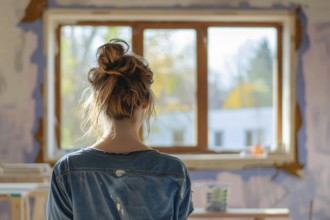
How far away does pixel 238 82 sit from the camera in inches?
175

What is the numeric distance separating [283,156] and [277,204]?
0.33 meters

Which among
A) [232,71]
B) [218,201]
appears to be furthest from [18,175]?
[232,71]

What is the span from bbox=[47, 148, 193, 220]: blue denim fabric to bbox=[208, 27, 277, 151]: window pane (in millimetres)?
2926

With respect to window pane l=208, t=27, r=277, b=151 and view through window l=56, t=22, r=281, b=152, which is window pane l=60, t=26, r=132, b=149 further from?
window pane l=208, t=27, r=277, b=151

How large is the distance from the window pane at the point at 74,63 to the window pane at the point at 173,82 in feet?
0.74

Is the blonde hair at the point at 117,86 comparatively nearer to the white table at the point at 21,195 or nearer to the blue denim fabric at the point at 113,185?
the blue denim fabric at the point at 113,185

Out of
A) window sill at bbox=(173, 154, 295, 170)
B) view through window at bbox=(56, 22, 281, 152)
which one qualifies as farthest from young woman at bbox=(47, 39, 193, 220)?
view through window at bbox=(56, 22, 281, 152)

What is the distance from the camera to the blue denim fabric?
1511 millimetres

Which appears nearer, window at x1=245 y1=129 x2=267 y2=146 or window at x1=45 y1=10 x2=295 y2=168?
window at x1=45 y1=10 x2=295 y2=168

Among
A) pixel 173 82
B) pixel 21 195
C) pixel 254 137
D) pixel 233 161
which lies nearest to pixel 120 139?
pixel 21 195

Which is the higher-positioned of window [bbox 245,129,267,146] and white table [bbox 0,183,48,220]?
window [bbox 245,129,267,146]

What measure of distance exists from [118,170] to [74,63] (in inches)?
117

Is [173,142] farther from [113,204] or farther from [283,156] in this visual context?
[113,204]

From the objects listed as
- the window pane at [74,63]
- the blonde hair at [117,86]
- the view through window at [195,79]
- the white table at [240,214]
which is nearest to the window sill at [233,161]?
the view through window at [195,79]
